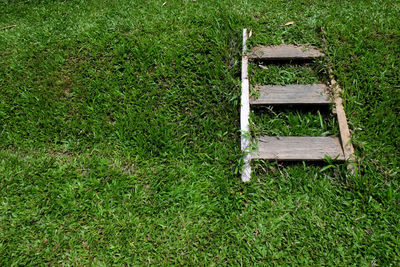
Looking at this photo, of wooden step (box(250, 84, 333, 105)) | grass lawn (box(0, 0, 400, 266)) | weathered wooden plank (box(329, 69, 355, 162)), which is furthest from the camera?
wooden step (box(250, 84, 333, 105))

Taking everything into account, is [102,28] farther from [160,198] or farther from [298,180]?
[298,180]

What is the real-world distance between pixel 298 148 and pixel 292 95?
553 mm

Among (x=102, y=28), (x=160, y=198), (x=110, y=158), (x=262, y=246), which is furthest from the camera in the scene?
(x=102, y=28)

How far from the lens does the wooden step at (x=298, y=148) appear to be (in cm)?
217

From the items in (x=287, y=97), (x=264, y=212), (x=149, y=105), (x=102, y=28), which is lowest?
(x=264, y=212)

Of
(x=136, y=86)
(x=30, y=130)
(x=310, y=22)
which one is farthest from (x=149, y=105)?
(x=310, y=22)

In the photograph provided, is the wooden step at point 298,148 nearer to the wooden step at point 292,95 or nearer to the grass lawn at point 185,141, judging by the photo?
the grass lawn at point 185,141

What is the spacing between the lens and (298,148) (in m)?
2.22

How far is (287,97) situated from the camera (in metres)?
2.48

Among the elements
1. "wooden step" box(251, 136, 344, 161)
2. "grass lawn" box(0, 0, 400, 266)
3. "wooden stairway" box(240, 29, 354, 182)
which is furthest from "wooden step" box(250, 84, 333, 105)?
"wooden step" box(251, 136, 344, 161)

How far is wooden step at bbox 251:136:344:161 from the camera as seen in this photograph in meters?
2.17

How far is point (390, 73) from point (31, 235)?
3525 mm

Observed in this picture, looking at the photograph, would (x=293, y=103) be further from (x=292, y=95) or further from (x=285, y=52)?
(x=285, y=52)

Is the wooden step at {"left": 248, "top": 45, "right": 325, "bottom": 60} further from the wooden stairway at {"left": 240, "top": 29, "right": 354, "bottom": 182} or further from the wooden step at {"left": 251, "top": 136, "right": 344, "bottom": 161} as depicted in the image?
the wooden step at {"left": 251, "top": 136, "right": 344, "bottom": 161}
